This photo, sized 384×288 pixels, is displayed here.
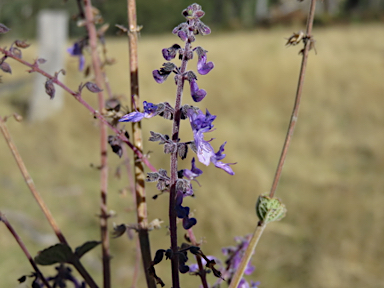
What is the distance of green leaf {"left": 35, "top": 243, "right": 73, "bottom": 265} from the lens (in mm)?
677

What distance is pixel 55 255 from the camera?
69 centimetres

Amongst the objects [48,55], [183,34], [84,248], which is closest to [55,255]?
[84,248]

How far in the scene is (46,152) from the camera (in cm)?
607

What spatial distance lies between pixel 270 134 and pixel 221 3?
66.2 feet

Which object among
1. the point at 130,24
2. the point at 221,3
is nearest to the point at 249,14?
the point at 221,3

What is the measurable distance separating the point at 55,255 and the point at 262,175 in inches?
163

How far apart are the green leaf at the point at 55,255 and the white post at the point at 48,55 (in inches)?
261

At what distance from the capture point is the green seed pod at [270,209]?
65 cm

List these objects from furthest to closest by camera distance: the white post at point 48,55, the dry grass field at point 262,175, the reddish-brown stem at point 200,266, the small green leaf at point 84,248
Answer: the white post at point 48,55 → the dry grass field at point 262,175 → the small green leaf at point 84,248 → the reddish-brown stem at point 200,266

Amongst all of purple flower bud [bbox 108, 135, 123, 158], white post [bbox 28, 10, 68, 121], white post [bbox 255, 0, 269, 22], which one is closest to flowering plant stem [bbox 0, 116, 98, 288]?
purple flower bud [bbox 108, 135, 123, 158]

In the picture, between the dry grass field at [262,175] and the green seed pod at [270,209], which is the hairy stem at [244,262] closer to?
the green seed pod at [270,209]

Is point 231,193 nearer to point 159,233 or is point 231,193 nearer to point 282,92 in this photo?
point 159,233

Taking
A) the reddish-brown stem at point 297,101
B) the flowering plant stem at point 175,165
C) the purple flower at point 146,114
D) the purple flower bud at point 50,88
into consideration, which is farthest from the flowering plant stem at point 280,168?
the purple flower bud at point 50,88

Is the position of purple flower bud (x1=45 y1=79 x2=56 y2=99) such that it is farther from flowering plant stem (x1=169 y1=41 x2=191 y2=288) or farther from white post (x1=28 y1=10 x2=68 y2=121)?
white post (x1=28 y1=10 x2=68 y2=121)
